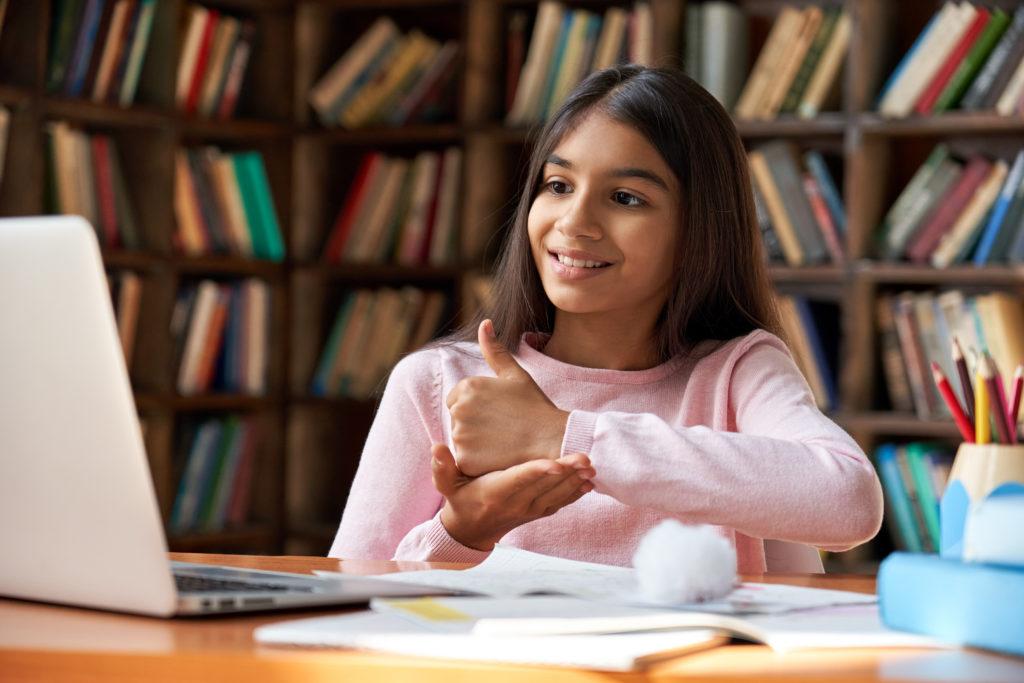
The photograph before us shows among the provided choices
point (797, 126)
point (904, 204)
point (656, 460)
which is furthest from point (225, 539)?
point (656, 460)

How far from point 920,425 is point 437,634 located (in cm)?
256

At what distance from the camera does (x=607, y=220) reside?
1697 millimetres

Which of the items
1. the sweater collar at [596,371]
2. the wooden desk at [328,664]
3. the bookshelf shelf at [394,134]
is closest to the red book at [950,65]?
the bookshelf shelf at [394,134]

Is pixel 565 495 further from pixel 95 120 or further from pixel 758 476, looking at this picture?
pixel 95 120

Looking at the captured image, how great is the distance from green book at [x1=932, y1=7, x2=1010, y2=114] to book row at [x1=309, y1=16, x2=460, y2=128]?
4.13ft

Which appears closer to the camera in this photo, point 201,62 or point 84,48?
point 84,48

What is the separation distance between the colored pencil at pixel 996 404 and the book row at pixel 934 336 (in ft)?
6.61

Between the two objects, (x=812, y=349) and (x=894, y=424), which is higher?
(x=812, y=349)

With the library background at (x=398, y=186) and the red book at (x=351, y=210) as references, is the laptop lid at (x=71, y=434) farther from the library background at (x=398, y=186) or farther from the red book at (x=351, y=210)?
the red book at (x=351, y=210)

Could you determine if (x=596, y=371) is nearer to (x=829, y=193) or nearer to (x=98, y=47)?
(x=829, y=193)

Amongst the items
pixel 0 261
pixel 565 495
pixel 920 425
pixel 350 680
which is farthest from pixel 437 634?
pixel 920 425

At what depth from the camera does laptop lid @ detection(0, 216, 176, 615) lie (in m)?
0.86

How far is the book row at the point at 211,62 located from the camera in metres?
3.50

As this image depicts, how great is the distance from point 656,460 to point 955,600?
452 millimetres
